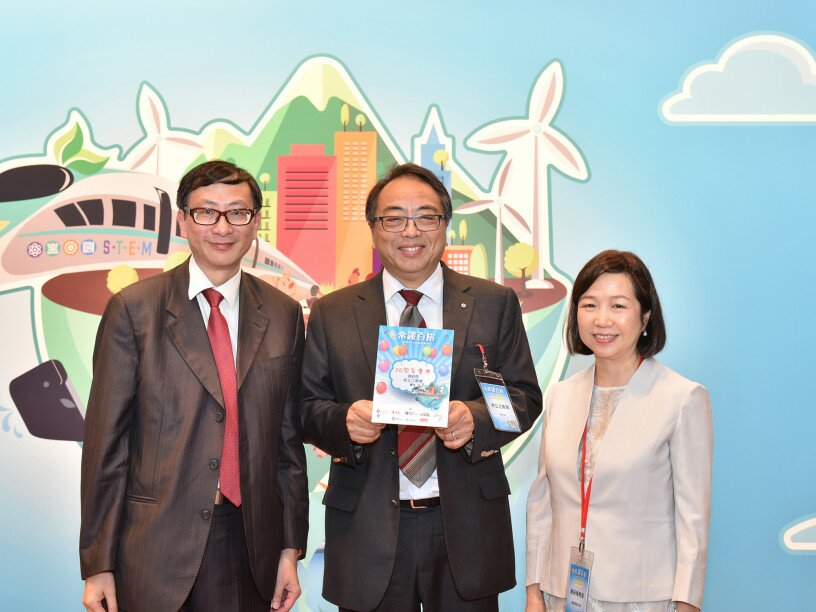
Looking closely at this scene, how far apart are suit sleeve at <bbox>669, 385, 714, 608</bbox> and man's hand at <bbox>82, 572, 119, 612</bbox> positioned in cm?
174

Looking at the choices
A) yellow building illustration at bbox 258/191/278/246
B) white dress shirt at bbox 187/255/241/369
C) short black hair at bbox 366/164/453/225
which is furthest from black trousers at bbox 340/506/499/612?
yellow building illustration at bbox 258/191/278/246

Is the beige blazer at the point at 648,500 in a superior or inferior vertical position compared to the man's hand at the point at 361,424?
inferior

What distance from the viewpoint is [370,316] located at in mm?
2627

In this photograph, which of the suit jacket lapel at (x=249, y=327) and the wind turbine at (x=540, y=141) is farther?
the wind turbine at (x=540, y=141)

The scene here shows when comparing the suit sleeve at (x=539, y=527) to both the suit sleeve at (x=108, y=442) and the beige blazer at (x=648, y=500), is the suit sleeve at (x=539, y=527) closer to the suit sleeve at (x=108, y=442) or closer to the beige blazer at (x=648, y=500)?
the beige blazer at (x=648, y=500)

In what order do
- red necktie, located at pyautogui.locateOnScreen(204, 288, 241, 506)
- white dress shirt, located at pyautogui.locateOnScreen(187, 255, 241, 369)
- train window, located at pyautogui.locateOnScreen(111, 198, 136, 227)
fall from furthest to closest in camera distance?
train window, located at pyautogui.locateOnScreen(111, 198, 136, 227)
white dress shirt, located at pyautogui.locateOnScreen(187, 255, 241, 369)
red necktie, located at pyautogui.locateOnScreen(204, 288, 241, 506)

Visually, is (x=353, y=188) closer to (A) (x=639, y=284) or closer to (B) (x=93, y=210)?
(B) (x=93, y=210)

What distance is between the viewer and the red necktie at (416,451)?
2.50 metres

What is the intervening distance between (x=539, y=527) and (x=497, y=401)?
1.83 ft

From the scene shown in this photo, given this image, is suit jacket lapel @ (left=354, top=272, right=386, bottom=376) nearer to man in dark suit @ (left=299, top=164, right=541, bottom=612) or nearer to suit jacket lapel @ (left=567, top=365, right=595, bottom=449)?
man in dark suit @ (left=299, top=164, right=541, bottom=612)

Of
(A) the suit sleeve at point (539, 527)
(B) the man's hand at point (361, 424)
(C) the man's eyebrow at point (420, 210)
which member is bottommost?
(A) the suit sleeve at point (539, 527)

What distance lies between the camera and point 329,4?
3.95m

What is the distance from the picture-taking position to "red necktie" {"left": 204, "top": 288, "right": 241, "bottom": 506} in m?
2.41

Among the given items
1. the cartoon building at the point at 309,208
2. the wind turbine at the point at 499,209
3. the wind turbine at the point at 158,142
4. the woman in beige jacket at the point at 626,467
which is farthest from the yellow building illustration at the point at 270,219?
the woman in beige jacket at the point at 626,467
